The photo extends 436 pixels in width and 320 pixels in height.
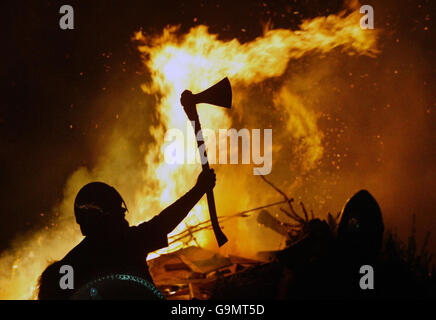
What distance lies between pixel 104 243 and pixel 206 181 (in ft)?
3.76

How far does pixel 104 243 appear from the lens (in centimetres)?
255

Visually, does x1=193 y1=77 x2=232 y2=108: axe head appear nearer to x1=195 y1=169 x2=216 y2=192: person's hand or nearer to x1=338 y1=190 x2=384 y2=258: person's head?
x1=195 y1=169 x2=216 y2=192: person's hand

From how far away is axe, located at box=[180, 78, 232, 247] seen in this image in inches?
117

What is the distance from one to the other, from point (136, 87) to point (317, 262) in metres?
10.7

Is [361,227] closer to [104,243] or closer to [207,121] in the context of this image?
[104,243]

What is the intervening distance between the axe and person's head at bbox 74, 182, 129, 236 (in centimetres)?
99

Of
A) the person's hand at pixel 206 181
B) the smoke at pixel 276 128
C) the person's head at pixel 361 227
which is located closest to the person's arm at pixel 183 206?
the person's hand at pixel 206 181

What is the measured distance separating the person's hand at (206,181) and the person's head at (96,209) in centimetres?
85

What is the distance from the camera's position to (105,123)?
1252cm

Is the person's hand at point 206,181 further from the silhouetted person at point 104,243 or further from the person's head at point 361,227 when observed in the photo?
the person's head at point 361,227

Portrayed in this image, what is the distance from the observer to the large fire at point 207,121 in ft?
27.0

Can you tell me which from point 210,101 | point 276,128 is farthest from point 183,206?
point 276,128

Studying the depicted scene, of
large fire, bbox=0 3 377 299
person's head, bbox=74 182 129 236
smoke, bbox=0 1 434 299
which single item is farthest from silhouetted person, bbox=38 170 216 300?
smoke, bbox=0 1 434 299
